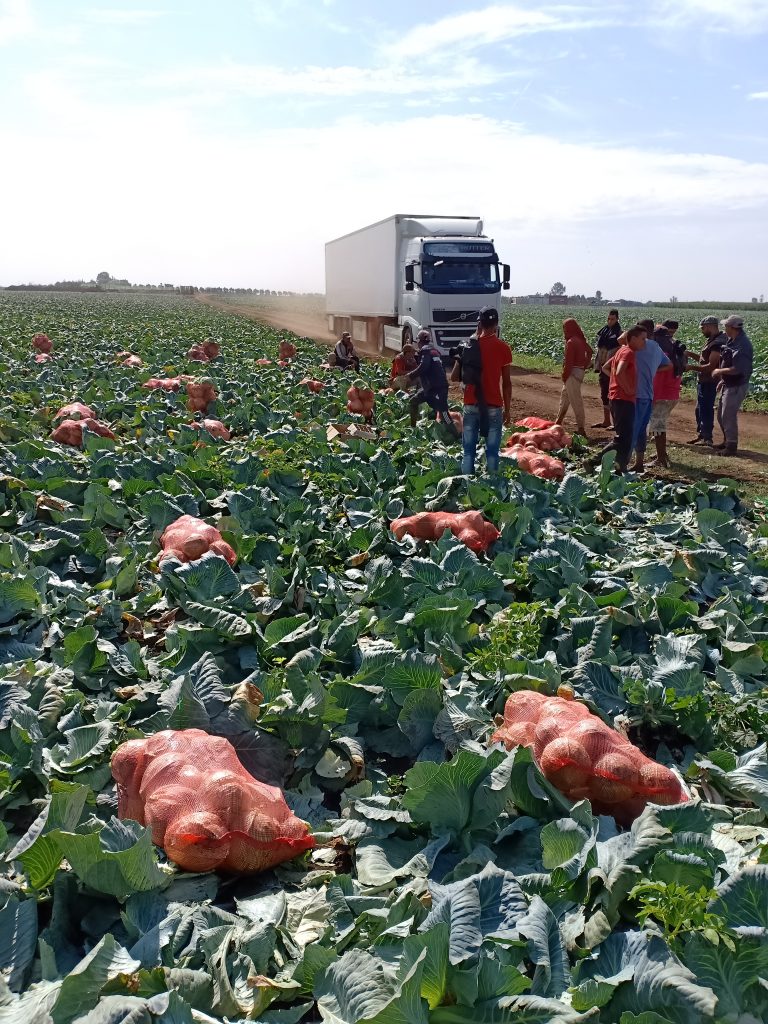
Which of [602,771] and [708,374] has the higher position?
[708,374]

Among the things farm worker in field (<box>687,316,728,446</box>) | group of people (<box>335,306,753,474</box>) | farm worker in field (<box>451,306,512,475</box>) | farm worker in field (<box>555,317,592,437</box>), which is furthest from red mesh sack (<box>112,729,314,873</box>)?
farm worker in field (<box>687,316,728,446</box>)

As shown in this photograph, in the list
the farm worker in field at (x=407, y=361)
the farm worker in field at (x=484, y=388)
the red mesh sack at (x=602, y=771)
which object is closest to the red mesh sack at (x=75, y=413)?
the farm worker in field at (x=407, y=361)

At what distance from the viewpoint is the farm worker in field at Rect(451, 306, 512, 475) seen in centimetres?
809

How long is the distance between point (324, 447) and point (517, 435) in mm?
2824

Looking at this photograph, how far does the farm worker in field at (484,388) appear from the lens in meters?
8.09

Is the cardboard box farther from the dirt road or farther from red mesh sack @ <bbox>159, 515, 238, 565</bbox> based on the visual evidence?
red mesh sack @ <bbox>159, 515, 238, 565</bbox>

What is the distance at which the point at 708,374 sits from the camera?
436 inches

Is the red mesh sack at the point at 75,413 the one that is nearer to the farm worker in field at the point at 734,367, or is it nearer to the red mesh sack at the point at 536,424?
the red mesh sack at the point at 536,424

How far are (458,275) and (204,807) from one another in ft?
56.7

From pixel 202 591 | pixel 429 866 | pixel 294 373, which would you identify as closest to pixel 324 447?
pixel 202 591

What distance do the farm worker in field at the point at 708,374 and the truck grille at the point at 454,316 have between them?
7.68 meters

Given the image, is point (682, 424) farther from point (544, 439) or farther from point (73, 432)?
point (73, 432)

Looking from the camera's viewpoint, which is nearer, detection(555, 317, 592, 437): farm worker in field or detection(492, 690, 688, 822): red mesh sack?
detection(492, 690, 688, 822): red mesh sack

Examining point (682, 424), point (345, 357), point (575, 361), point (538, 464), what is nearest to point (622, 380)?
point (538, 464)
